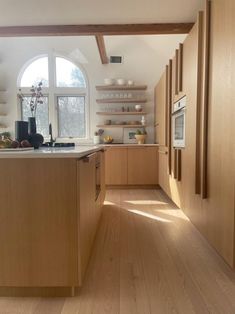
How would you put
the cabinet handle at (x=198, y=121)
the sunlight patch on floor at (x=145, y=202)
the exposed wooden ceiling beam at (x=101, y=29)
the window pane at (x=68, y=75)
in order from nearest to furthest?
1. the cabinet handle at (x=198, y=121)
2. the exposed wooden ceiling beam at (x=101, y=29)
3. the sunlight patch on floor at (x=145, y=202)
4. the window pane at (x=68, y=75)

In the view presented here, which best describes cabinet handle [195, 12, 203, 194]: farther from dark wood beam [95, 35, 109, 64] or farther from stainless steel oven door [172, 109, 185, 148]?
dark wood beam [95, 35, 109, 64]

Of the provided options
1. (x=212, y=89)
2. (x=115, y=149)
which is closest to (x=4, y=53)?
(x=115, y=149)

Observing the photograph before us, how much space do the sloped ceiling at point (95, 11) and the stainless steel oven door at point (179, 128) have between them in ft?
4.27

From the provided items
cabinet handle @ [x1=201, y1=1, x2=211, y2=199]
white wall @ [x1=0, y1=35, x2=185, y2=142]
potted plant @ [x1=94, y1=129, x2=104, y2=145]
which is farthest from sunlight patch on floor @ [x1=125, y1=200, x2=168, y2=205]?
white wall @ [x1=0, y1=35, x2=185, y2=142]

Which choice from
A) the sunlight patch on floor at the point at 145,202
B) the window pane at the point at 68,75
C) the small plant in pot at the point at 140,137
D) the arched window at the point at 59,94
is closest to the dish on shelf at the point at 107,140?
the arched window at the point at 59,94

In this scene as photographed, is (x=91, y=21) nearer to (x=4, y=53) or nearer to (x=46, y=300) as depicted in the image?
(x=4, y=53)

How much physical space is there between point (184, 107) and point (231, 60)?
110 centimetres

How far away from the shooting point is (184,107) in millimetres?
2691

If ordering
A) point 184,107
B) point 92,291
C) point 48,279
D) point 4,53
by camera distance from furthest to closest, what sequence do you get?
point 4,53 < point 184,107 < point 92,291 < point 48,279

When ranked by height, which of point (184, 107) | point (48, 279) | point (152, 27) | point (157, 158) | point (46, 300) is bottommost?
point (46, 300)

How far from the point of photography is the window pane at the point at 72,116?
529 cm

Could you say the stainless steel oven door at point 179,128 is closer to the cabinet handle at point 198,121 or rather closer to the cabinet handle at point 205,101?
the cabinet handle at point 198,121

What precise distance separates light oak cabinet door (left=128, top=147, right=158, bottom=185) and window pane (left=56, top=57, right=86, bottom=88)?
190 centimetres

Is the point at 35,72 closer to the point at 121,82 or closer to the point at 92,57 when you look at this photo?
the point at 92,57
